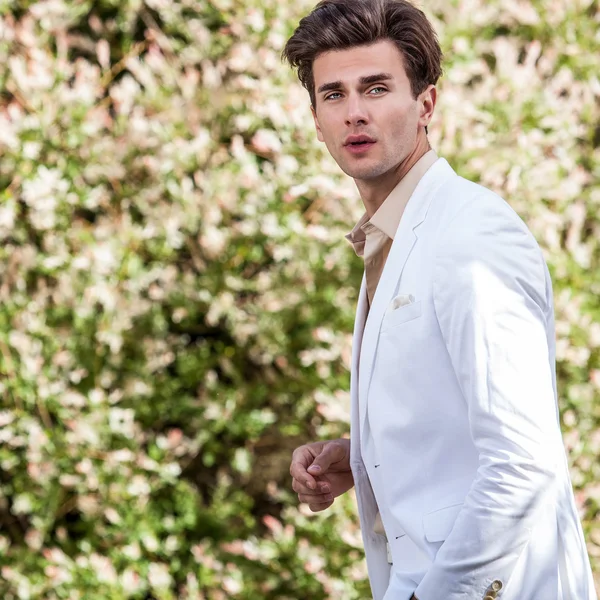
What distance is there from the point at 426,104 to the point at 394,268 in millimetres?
464

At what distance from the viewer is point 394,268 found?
5.75ft

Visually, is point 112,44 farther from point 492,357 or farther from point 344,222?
point 492,357

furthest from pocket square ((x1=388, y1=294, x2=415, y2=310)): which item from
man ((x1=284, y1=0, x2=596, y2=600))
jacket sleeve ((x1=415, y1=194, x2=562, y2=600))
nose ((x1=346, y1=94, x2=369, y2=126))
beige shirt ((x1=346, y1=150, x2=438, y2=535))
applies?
nose ((x1=346, y1=94, x2=369, y2=126))

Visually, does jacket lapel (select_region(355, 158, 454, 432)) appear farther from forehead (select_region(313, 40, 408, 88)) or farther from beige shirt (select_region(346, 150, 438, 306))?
forehead (select_region(313, 40, 408, 88))

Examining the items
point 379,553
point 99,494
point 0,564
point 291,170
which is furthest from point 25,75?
point 379,553

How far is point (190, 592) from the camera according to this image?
13.6 ft

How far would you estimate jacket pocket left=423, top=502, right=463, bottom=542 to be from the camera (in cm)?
159

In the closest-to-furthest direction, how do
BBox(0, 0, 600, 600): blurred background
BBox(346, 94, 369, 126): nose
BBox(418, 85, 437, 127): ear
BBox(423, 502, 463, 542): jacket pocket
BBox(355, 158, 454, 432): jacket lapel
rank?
BBox(423, 502, 463, 542): jacket pocket < BBox(355, 158, 454, 432): jacket lapel < BBox(346, 94, 369, 126): nose < BBox(418, 85, 437, 127): ear < BBox(0, 0, 600, 600): blurred background

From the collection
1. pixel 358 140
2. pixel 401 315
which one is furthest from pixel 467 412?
pixel 358 140

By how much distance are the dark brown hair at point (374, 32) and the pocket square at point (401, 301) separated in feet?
1.64

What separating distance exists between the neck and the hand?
0.53m

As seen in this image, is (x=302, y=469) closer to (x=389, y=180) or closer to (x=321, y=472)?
(x=321, y=472)

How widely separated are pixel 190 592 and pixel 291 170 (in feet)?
6.05

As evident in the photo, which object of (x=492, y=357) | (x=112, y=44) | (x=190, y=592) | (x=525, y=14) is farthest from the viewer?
(x=112, y=44)
